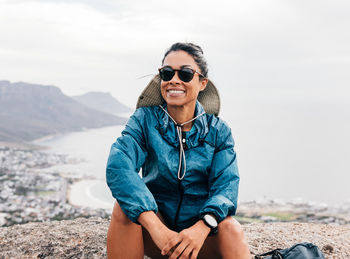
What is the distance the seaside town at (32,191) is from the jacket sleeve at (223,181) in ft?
71.8

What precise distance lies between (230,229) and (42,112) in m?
164

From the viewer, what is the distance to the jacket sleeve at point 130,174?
6.25 feet

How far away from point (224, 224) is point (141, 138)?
80 centimetres

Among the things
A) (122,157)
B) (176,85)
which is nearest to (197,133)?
(176,85)

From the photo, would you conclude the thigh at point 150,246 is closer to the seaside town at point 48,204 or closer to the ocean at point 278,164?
the seaside town at point 48,204

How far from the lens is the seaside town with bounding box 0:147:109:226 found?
33.1 m

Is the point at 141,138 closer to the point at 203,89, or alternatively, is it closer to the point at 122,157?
the point at 122,157

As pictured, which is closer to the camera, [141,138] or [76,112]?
[141,138]

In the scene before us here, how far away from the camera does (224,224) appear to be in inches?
78.8

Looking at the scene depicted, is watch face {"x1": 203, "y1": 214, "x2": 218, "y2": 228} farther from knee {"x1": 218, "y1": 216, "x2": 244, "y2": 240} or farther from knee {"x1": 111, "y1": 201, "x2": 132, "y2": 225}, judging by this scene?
knee {"x1": 111, "y1": 201, "x2": 132, "y2": 225}

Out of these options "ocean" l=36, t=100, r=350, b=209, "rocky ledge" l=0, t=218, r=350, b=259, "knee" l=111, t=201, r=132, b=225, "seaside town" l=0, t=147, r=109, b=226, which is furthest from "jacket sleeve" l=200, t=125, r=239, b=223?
"ocean" l=36, t=100, r=350, b=209

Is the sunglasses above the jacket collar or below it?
above

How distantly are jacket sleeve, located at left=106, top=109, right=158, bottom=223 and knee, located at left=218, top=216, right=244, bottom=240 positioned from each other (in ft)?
1.38

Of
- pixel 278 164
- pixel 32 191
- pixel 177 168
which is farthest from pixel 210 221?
pixel 278 164
